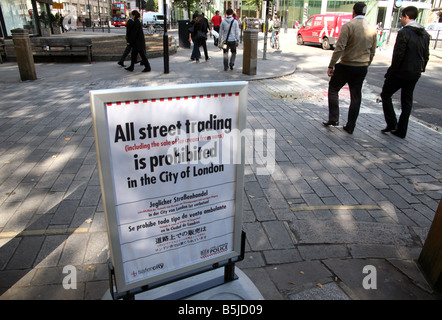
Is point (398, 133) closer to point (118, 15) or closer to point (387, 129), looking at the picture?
point (387, 129)

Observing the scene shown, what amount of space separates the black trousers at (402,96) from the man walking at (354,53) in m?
0.51

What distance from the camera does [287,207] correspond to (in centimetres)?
352

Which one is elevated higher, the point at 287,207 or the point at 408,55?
the point at 408,55

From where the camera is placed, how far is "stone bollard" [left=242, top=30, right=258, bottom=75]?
1028 centimetres

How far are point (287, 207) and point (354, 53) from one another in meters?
3.32

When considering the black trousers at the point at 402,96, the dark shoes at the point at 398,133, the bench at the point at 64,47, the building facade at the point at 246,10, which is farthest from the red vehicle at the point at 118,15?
the dark shoes at the point at 398,133

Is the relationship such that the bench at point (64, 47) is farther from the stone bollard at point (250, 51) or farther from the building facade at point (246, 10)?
the stone bollard at point (250, 51)

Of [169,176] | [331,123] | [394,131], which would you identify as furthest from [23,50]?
[394,131]

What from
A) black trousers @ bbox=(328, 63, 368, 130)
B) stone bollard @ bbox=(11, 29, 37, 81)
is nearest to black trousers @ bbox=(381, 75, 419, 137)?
black trousers @ bbox=(328, 63, 368, 130)

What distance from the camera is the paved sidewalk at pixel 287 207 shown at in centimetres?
252

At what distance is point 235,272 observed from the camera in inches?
96.7

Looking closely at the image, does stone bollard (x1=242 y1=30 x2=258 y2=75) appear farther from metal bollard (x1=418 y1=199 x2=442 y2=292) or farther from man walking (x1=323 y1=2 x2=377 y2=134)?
metal bollard (x1=418 y1=199 x2=442 y2=292)

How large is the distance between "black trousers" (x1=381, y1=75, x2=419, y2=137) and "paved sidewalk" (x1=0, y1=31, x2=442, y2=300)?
0.33 meters
